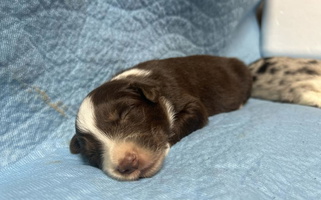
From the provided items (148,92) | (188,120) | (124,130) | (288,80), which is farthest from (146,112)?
(288,80)

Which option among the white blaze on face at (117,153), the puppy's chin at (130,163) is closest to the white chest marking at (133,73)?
the white blaze on face at (117,153)

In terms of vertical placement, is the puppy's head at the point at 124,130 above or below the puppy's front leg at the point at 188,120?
above

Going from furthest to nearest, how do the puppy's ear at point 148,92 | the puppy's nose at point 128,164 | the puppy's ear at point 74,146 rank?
1. the puppy's ear at point 74,146
2. the puppy's ear at point 148,92
3. the puppy's nose at point 128,164

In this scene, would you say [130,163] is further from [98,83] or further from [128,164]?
[98,83]

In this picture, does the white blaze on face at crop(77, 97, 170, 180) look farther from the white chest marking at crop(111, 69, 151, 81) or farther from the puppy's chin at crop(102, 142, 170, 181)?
the white chest marking at crop(111, 69, 151, 81)

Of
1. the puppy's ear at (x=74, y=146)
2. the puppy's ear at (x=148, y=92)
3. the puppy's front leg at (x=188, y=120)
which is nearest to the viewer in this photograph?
the puppy's ear at (x=148, y=92)

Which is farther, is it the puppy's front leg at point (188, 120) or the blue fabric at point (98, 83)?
the puppy's front leg at point (188, 120)

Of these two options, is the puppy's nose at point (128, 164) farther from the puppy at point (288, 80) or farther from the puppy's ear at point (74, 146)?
the puppy at point (288, 80)
